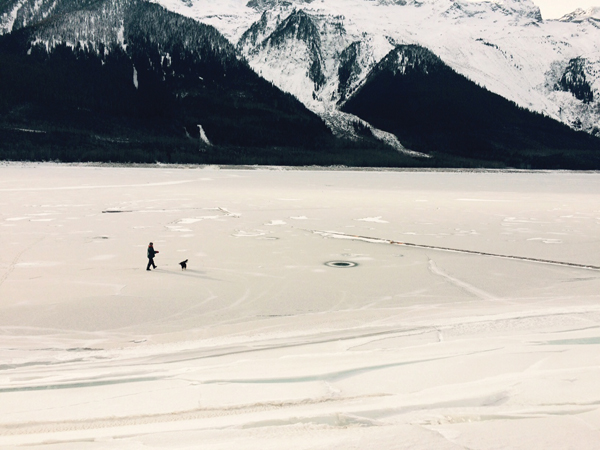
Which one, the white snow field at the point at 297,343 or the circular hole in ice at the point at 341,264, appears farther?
the circular hole in ice at the point at 341,264

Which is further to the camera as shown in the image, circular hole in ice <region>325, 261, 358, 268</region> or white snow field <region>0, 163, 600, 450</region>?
circular hole in ice <region>325, 261, 358, 268</region>

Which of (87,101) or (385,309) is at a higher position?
(87,101)

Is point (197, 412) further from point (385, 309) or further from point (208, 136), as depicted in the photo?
point (208, 136)

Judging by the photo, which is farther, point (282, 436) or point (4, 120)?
point (4, 120)

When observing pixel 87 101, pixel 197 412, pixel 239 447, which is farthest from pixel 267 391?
pixel 87 101

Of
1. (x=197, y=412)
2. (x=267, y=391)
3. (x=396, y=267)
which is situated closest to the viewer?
(x=197, y=412)

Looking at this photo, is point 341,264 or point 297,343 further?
point 341,264

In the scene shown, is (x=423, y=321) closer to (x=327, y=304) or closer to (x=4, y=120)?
(x=327, y=304)

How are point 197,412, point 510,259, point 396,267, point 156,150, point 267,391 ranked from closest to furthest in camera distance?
point 197,412, point 267,391, point 396,267, point 510,259, point 156,150
